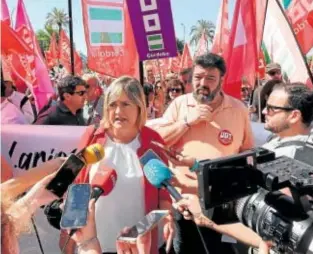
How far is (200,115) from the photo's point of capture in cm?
257

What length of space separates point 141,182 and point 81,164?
2.24ft

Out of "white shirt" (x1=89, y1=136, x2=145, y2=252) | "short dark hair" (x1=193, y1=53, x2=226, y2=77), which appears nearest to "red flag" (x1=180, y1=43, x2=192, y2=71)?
"short dark hair" (x1=193, y1=53, x2=226, y2=77)

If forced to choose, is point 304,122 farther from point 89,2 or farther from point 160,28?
point 89,2

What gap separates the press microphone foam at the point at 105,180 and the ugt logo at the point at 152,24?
2774 millimetres

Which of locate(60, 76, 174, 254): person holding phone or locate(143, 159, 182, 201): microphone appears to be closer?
locate(143, 159, 182, 201): microphone

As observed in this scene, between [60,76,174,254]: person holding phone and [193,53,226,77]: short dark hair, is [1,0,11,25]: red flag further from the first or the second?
[60,76,174,254]: person holding phone

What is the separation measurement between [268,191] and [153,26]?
3496 mm

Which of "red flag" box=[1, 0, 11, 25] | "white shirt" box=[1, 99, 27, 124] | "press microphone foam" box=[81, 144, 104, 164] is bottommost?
"press microphone foam" box=[81, 144, 104, 164]

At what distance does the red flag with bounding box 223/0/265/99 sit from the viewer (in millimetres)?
4617

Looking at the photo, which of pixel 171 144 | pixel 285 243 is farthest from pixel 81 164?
pixel 171 144

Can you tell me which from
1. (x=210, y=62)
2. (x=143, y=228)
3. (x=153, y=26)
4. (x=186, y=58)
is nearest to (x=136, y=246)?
(x=143, y=228)

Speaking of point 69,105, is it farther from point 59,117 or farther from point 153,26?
point 153,26

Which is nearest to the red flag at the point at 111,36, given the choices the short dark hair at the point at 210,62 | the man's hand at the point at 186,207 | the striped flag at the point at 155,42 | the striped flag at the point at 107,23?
the striped flag at the point at 107,23

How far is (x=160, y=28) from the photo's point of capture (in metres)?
4.55
